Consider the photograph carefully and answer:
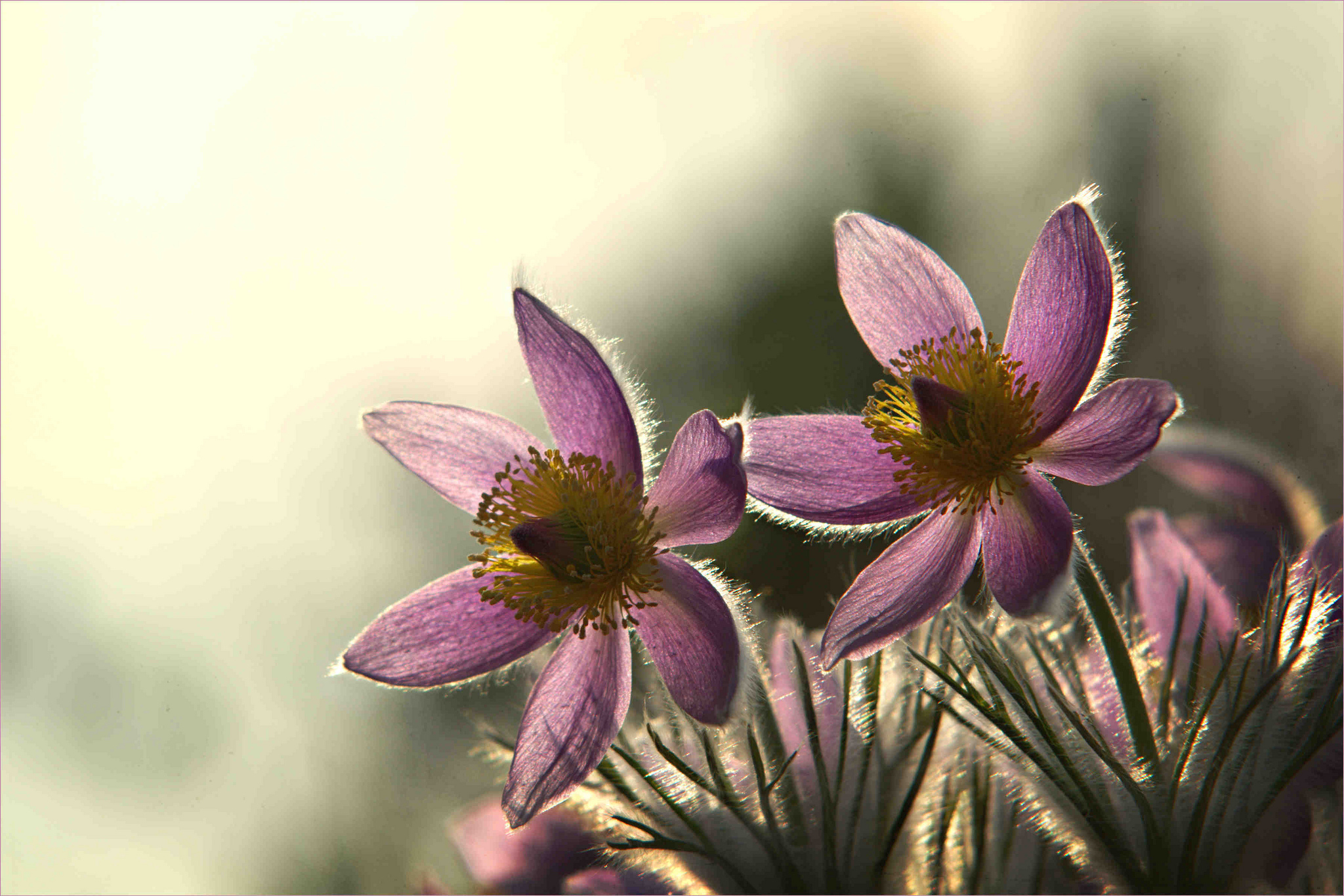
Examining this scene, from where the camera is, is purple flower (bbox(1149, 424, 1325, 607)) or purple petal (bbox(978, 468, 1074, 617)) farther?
purple flower (bbox(1149, 424, 1325, 607))

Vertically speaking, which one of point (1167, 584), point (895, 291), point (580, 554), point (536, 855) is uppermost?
point (895, 291)

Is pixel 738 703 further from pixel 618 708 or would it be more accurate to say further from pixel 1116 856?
pixel 1116 856

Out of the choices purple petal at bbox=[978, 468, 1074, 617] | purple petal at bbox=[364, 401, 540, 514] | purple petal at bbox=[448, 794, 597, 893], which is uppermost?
purple petal at bbox=[364, 401, 540, 514]

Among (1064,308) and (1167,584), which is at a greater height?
(1064,308)

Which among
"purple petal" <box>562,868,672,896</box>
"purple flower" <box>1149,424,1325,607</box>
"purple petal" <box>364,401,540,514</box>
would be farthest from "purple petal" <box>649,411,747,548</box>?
"purple flower" <box>1149,424,1325,607</box>

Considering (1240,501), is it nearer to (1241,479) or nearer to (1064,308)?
(1241,479)

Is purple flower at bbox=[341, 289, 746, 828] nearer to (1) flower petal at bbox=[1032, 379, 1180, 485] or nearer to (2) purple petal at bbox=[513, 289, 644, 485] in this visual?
(2) purple petal at bbox=[513, 289, 644, 485]

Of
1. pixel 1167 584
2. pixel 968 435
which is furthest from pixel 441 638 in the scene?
pixel 1167 584

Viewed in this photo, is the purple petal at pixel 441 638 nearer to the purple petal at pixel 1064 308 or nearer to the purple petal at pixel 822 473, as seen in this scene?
the purple petal at pixel 822 473

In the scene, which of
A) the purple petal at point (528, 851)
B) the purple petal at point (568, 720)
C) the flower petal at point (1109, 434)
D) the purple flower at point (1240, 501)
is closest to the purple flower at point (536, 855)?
the purple petal at point (528, 851)
